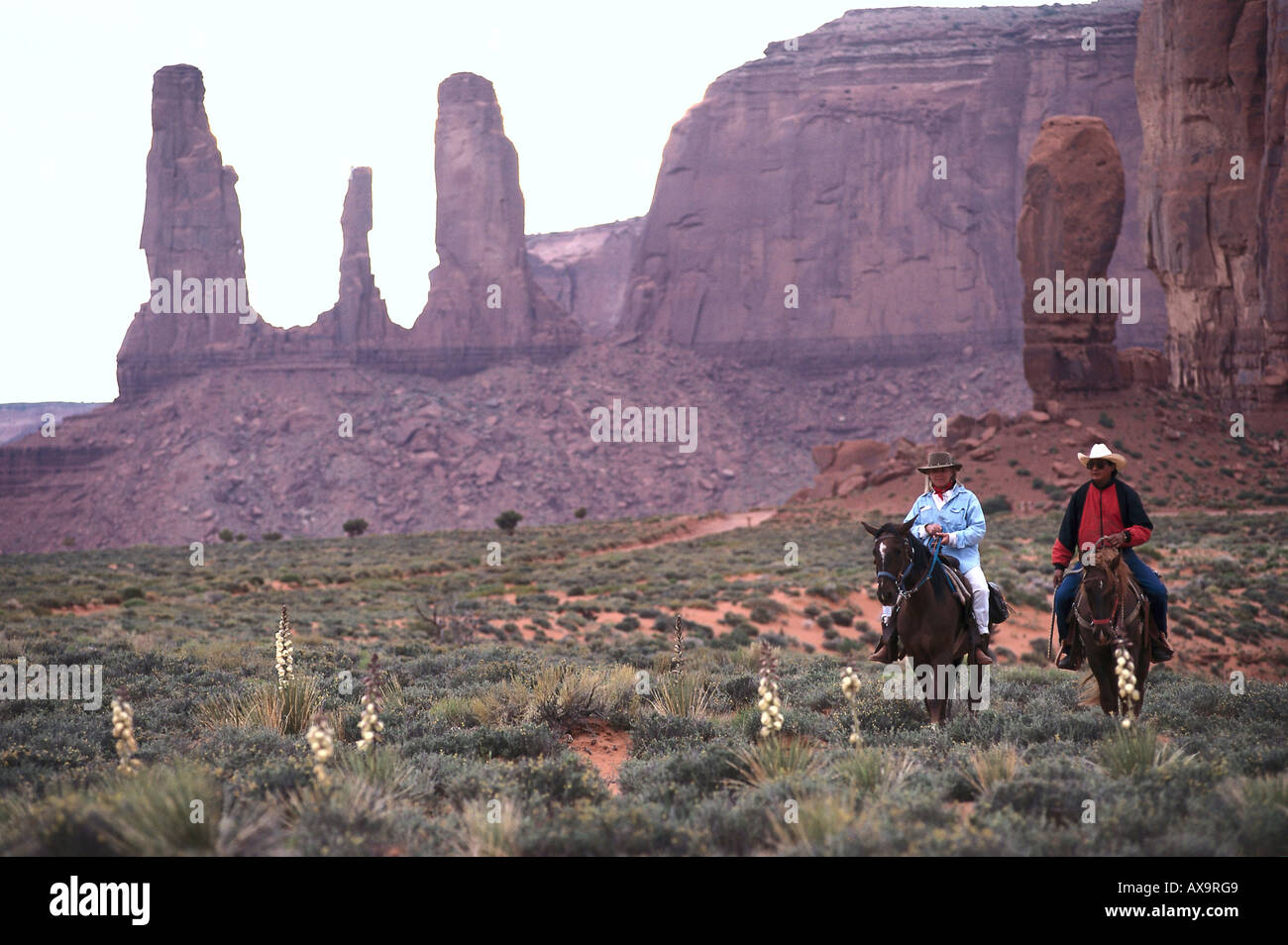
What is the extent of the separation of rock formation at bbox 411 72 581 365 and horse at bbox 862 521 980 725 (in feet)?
290

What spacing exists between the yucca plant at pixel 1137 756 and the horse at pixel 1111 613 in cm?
123

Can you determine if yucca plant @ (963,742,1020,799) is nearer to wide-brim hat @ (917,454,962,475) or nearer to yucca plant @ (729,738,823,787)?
yucca plant @ (729,738,823,787)

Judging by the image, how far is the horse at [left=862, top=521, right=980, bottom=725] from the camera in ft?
28.2

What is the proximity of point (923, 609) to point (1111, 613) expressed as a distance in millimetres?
1490

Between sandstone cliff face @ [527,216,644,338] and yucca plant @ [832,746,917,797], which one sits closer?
yucca plant @ [832,746,917,797]

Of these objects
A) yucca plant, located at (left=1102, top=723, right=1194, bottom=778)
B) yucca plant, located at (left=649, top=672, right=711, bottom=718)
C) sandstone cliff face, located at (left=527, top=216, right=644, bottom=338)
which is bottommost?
yucca plant, located at (left=649, top=672, right=711, bottom=718)

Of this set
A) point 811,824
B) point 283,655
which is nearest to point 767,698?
point 811,824

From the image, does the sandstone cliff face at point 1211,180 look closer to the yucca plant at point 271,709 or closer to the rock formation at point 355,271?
the rock formation at point 355,271

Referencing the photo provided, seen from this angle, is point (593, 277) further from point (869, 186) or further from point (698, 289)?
point (869, 186)

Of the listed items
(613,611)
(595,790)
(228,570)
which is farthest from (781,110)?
(595,790)

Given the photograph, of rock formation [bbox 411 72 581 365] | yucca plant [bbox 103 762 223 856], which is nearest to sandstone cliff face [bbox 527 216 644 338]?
rock formation [bbox 411 72 581 365]

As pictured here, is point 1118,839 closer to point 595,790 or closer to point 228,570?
point 595,790

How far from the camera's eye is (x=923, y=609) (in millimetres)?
9141
